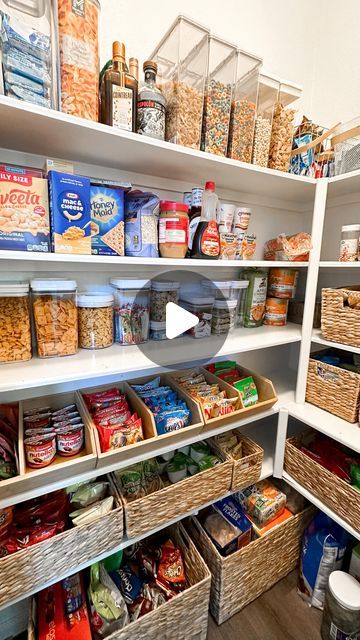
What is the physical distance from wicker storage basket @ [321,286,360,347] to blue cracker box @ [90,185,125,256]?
0.86 metres

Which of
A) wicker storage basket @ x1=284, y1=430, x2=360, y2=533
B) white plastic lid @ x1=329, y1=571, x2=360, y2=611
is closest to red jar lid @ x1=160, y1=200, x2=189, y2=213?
A: wicker storage basket @ x1=284, y1=430, x2=360, y2=533

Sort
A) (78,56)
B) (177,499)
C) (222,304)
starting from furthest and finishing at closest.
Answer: (222,304), (177,499), (78,56)

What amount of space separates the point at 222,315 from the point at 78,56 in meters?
0.94

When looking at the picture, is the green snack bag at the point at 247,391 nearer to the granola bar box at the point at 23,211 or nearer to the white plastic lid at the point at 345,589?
the white plastic lid at the point at 345,589

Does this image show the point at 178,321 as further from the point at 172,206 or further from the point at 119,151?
the point at 119,151

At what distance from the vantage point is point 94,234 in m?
0.82

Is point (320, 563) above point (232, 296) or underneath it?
underneath

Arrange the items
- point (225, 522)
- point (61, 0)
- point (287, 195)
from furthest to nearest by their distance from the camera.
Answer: point (287, 195) < point (225, 522) < point (61, 0)

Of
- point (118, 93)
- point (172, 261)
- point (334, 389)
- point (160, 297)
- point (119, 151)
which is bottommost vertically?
point (334, 389)

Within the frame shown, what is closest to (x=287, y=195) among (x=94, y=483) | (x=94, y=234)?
(x=94, y=234)

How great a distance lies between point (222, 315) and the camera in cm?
124

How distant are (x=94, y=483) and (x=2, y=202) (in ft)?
3.03

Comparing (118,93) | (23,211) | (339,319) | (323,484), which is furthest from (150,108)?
(323,484)

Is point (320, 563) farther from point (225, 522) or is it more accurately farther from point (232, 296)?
point (232, 296)
